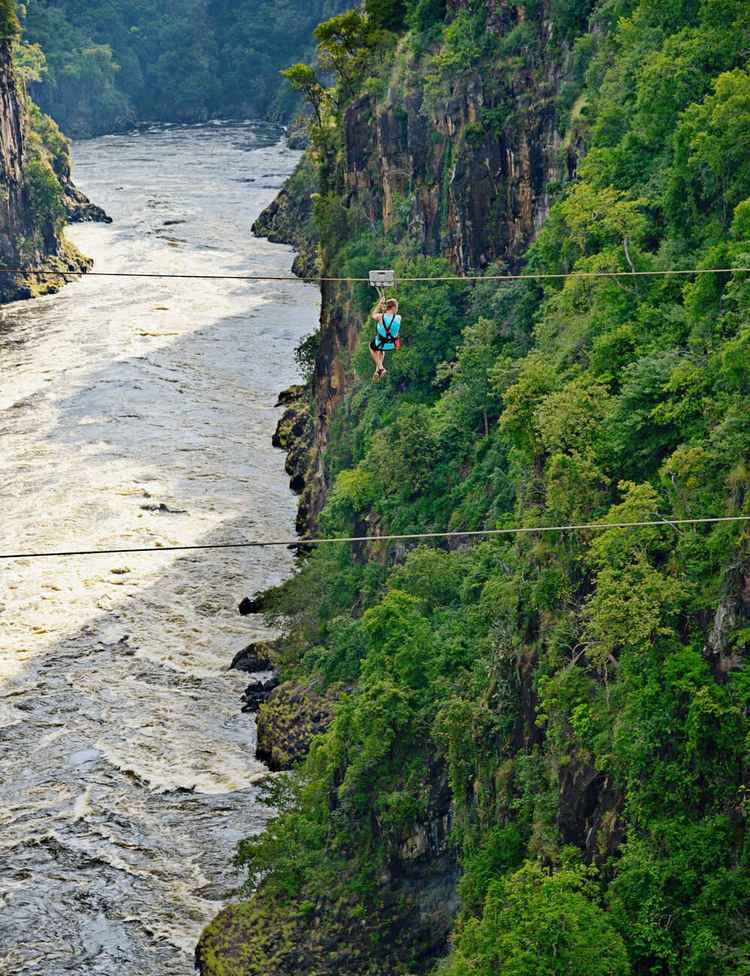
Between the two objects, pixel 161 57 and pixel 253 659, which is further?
pixel 161 57

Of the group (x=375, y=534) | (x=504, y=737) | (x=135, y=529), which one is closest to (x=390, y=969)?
(x=504, y=737)

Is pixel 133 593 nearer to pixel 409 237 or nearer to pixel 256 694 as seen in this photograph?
pixel 256 694

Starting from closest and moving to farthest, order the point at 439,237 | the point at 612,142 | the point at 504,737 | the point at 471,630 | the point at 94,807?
the point at 504,737
the point at 471,630
the point at 94,807
the point at 612,142
the point at 439,237

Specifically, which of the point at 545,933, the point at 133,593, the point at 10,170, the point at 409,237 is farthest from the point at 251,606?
the point at 10,170

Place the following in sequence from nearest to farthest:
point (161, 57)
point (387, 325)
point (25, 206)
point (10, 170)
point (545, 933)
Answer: point (387, 325) < point (545, 933) < point (10, 170) < point (25, 206) < point (161, 57)

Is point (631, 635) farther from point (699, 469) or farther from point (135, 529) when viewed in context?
point (135, 529)

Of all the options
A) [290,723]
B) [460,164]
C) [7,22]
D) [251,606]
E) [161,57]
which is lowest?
[290,723]

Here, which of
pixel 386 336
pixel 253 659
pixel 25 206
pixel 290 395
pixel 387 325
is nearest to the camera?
pixel 387 325

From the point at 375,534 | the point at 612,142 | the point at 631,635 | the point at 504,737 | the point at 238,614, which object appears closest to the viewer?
the point at 631,635
